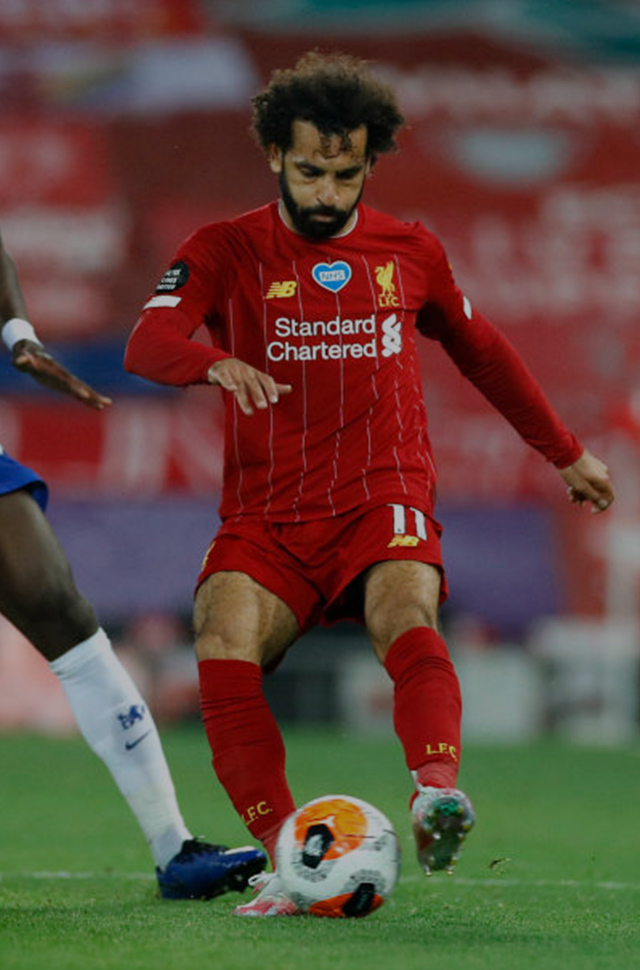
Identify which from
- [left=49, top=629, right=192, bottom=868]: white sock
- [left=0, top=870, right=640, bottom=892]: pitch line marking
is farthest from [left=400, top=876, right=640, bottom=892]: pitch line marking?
[left=49, top=629, right=192, bottom=868]: white sock

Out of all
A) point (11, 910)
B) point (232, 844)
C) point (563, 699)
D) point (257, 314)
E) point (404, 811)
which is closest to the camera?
point (11, 910)

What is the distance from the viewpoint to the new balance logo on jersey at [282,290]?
5.66 m

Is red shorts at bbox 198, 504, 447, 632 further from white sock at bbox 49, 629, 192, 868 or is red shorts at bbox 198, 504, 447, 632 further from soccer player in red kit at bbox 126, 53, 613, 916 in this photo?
white sock at bbox 49, 629, 192, 868

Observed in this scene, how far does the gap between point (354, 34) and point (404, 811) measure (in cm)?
1025

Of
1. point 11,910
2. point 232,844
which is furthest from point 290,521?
point 232,844

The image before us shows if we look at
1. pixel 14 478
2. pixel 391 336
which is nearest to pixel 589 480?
pixel 391 336

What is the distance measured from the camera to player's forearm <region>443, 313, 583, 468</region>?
597 cm

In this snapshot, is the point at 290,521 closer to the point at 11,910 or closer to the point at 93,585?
the point at 11,910

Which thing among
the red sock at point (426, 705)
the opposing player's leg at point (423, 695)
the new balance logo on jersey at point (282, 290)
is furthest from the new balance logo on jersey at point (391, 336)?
the red sock at point (426, 705)

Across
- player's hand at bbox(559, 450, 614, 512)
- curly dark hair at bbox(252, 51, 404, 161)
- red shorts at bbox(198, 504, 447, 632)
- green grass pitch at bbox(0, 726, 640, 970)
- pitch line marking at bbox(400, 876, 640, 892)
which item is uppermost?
curly dark hair at bbox(252, 51, 404, 161)

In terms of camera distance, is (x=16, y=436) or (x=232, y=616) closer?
(x=232, y=616)

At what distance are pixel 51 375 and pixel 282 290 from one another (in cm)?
67

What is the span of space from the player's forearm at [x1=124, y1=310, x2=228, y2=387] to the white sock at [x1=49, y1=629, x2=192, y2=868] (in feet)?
2.75

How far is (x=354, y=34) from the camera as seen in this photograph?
18.0 meters
